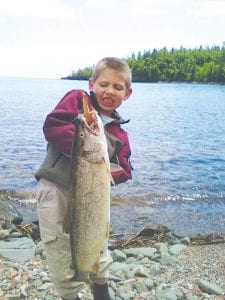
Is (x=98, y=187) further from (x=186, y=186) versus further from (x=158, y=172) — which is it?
(x=158, y=172)

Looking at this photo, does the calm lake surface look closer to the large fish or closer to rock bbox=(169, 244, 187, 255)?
rock bbox=(169, 244, 187, 255)

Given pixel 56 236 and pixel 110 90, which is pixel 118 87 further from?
pixel 56 236

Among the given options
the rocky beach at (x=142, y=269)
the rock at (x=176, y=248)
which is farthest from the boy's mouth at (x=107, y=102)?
the rock at (x=176, y=248)

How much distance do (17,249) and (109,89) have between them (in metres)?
4.16

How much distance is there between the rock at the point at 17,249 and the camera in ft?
22.9

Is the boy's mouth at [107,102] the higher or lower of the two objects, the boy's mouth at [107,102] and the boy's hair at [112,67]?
the lower

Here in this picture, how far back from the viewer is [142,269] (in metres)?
6.52

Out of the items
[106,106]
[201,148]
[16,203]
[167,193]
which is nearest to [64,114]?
A: [106,106]

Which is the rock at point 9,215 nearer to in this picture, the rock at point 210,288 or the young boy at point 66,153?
the rock at point 210,288

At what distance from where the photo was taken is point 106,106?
4.27 metres

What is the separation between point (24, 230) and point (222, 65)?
491 ft

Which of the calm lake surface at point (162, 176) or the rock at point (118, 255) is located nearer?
the rock at point (118, 255)

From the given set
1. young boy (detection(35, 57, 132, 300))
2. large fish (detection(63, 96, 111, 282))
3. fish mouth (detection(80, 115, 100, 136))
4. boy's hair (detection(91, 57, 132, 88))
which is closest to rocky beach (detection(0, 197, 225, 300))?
young boy (detection(35, 57, 132, 300))

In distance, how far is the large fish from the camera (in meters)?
3.24
